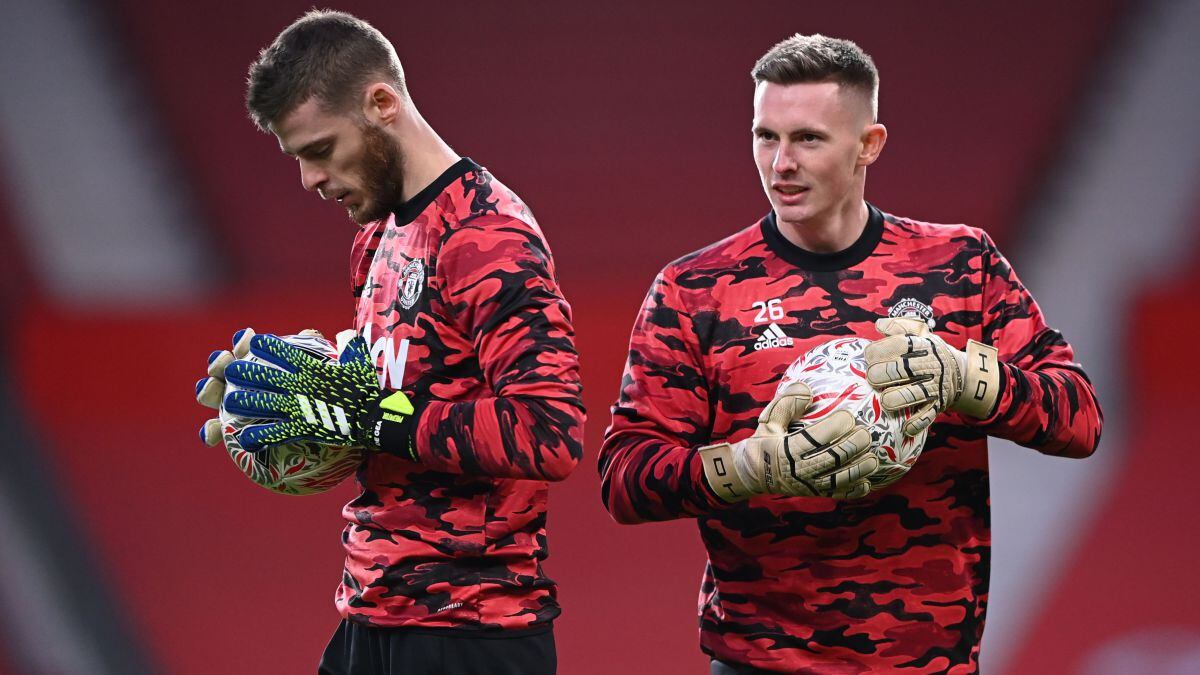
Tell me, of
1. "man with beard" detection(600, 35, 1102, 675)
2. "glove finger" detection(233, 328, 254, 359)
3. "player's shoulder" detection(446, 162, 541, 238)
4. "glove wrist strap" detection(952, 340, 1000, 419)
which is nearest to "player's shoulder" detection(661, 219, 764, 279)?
"man with beard" detection(600, 35, 1102, 675)

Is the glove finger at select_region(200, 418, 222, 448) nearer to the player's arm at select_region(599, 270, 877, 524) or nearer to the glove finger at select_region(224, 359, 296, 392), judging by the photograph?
the glove finger at select_region(224, 359, 296, 392)

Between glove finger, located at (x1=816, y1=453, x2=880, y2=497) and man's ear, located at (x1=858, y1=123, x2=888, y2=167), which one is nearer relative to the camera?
glove finger, located at (x1=816, y1=453, x2=880, y2=497)

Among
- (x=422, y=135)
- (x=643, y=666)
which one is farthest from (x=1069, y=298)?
(x=422, y=135)

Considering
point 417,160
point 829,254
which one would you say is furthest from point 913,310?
point 417,160

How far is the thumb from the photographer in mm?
1549

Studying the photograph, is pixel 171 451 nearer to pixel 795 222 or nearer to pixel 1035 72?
pixel 795 222

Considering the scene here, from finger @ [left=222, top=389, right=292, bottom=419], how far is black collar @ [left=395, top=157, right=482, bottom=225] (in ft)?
0.95

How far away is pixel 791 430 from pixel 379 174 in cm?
62

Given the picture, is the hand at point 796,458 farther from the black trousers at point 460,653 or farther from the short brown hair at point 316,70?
the short brown hair at point 316,70

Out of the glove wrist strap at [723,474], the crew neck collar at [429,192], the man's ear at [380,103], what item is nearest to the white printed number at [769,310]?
the glove wrist strap at [723,474]

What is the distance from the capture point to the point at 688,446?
1730 mm

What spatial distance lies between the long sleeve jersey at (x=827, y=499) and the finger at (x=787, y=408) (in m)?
0.13

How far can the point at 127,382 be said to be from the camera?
11.3 ft

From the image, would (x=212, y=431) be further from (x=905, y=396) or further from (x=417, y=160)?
(x=905, y=396)
